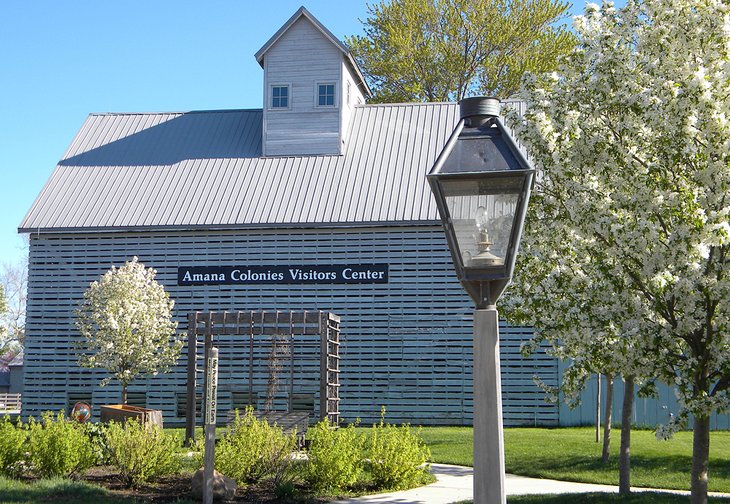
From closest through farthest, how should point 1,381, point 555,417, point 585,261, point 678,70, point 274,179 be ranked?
1. point 678,70
2. point 585,261
3. point 555,417
4. point 274,179
5. point 1,381

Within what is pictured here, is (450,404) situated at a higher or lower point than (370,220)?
lower

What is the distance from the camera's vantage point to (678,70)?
931 cm

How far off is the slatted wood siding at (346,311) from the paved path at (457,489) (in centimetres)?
774

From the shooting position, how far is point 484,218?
18.4 feet

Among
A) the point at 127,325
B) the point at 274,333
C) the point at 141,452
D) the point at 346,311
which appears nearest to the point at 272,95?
the point at 346,311

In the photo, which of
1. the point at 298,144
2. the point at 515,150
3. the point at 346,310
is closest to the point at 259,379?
the point at 346,310

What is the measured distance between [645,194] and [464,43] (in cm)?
2895

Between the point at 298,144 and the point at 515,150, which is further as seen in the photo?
the point at 298,144

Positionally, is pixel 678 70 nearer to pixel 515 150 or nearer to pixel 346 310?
pixel 515 150

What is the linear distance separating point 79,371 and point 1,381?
158 feet

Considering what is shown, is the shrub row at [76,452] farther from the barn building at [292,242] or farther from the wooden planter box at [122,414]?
the barn building at [292,242]

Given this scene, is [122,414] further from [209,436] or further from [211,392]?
[209,436]

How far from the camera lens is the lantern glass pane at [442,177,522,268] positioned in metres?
5.52

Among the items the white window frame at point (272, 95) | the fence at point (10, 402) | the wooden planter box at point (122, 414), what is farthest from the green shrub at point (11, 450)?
the fence at point (10, 402)
